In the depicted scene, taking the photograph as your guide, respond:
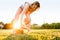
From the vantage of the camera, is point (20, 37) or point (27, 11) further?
point (27, 11)

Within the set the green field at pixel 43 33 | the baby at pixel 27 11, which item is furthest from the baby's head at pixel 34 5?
the green field at pixel 43 33

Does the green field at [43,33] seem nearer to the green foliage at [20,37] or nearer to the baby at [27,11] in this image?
the green foliage at [20,37]

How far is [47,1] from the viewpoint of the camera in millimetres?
2980

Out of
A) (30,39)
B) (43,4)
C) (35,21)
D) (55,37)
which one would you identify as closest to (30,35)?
(30,39)

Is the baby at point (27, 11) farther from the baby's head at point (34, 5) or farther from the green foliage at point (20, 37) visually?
the green foliage at point (20, 37)

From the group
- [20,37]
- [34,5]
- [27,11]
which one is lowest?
[20,37]

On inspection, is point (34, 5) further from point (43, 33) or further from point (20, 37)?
point (20, 37)

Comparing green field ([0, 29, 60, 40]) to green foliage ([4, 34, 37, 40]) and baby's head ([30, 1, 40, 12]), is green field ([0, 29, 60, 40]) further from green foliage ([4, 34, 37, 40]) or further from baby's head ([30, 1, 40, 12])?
baby's head ([30, 1, 40, 12])

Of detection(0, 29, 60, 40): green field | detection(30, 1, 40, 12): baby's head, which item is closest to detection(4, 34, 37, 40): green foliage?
detection(0, 29, 60, 40): green field

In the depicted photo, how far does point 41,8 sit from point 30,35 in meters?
0.58

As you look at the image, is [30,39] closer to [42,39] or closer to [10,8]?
[42,39]

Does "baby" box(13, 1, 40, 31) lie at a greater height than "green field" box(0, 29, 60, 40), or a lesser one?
greater

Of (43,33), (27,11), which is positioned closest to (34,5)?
(27,11)

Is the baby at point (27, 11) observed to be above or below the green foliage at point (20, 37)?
above
